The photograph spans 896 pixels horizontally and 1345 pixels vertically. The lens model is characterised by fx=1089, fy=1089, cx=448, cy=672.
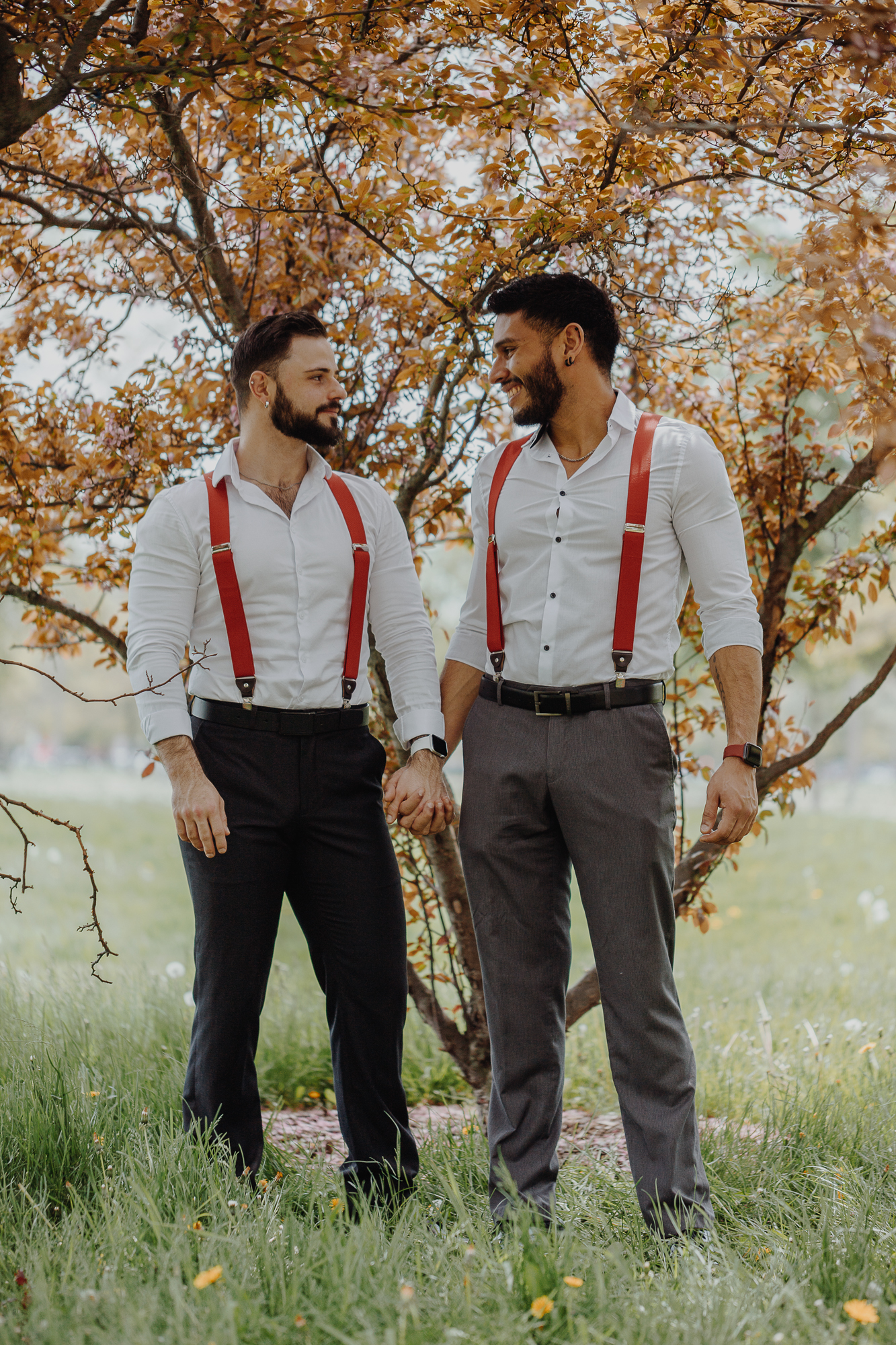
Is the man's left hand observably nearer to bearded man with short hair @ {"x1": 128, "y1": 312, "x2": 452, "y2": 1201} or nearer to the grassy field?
bearded man with short hair @ {"x1": 128, "y1": 312, "x2": 452, "y2": 1201}

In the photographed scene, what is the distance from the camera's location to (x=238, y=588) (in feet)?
8.00

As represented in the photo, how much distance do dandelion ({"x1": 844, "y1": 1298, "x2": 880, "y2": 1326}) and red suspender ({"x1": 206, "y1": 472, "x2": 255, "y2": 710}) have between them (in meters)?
1.58

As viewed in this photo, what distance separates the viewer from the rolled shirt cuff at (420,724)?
8.28ft

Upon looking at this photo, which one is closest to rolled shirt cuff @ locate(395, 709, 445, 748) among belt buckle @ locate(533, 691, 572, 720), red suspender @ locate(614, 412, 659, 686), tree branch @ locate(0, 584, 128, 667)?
belt buckle @ locate(533, 691, 572, 720)

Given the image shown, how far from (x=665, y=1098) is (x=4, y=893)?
29.8 ft

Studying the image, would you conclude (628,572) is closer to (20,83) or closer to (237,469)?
(237,469)

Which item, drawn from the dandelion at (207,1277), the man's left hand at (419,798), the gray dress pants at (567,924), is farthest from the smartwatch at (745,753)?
the dandelion at (207,1277)

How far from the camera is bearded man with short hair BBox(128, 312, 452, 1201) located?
2.41m

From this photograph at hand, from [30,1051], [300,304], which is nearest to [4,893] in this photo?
[30,1051]

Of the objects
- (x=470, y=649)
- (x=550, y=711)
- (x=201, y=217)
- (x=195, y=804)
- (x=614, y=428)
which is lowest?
(x=195, y=804)

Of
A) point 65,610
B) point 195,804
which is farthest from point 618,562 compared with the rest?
point 65,610

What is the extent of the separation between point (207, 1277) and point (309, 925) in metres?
0.90

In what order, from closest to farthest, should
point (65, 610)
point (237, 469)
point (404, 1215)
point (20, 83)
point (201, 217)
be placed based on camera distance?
point (20, 83)
point (404, 1215)
point (237, 469)
point (201, 217)
point (65, 610)

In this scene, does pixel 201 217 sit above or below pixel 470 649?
above
